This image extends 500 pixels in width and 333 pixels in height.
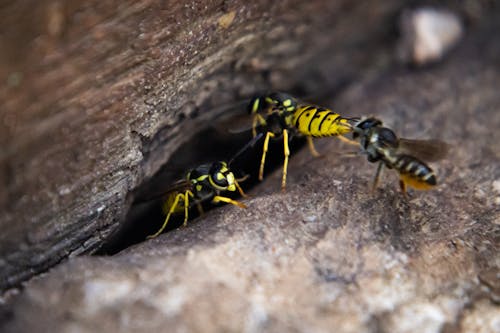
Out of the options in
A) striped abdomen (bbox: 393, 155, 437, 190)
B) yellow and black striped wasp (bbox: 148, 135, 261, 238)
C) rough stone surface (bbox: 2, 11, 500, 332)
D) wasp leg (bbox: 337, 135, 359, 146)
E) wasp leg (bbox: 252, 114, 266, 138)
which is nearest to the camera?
rough stone surface (bbox: 2, 11, 500, 332)

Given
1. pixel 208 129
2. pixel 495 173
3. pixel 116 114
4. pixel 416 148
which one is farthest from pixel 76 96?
pixel 495 173

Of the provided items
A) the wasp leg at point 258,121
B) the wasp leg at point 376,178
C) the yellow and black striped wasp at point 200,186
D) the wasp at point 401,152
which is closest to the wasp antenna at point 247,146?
the yellow and black striped wasp at point 200,186

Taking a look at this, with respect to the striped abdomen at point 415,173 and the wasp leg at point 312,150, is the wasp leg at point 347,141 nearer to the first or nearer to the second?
the wasp leg at point 312,150

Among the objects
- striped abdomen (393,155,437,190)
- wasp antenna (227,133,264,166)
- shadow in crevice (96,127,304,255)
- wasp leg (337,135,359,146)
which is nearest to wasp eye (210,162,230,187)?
wasp antenna (227,133,264,166)

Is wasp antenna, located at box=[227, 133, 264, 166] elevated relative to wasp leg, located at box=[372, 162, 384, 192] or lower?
elevated

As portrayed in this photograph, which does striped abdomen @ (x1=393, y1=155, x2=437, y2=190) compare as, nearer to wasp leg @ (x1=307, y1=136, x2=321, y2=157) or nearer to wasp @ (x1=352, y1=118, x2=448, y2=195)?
wasp @ (x1=352, y1=118, x2=448, y2=195)

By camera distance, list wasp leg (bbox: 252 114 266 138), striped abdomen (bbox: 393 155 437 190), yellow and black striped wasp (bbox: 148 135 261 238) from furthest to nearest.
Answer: wasp leg (bbox: 252 114 266 138) → yellow and black striped wasp (bbox: 148 135 261 238) → striped abdomen (bbox: 393 155 437 190)

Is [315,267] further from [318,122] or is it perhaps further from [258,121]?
[258,121]
